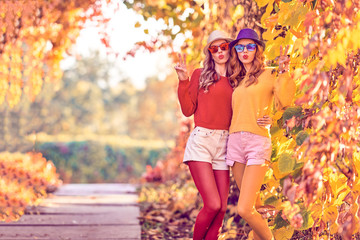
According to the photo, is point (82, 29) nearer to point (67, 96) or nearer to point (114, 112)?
point (67, 96)

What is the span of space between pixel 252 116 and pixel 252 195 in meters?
0.57

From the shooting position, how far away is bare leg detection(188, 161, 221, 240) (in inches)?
148

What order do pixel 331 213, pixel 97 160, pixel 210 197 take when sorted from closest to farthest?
pixel 331 213 → pixel 210 197 → pixel 97 160

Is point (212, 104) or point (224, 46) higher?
point (224, 46)

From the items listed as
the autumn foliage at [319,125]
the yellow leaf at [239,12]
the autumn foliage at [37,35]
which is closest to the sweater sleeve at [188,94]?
the autumn foliage at [319,125]

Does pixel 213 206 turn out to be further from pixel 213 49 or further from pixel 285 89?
pixel 213 49

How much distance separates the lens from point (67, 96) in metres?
37.6

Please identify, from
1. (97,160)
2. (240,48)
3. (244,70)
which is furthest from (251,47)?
(97,160)

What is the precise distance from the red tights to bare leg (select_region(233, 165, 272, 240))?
0.27m

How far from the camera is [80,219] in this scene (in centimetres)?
673

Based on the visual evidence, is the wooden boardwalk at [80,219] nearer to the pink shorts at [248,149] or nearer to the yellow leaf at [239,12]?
the pink shorts at [248,149]

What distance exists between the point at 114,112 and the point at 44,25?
3960cm

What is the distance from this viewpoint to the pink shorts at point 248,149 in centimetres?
358

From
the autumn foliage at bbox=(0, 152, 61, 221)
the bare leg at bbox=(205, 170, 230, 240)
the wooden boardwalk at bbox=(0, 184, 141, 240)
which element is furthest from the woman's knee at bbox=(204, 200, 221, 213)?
the autumn foliage at bbox=(0, 152, 61, 221)
